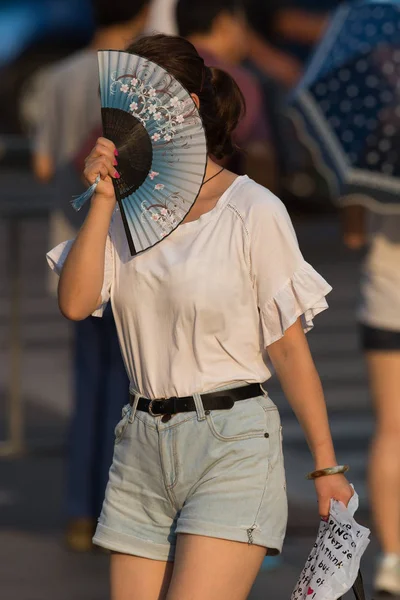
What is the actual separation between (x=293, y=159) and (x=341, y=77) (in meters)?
12.7

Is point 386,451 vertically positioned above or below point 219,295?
below

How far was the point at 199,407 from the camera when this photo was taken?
348 cm

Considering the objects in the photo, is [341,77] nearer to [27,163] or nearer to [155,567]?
[155,567]

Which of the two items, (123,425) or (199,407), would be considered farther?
(123,425)

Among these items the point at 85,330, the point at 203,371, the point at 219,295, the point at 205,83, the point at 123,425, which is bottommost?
the point at 85,330

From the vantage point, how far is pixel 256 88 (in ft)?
19.3

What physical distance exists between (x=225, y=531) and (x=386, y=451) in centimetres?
237

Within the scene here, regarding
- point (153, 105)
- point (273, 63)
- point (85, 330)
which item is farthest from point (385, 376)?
point (273, 63)

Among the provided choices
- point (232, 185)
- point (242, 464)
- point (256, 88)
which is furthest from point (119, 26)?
point (242, 464)

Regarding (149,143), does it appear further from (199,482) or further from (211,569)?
(211,569)

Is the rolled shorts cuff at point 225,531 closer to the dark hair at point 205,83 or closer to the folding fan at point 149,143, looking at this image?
Result: the folding fan at point 149,143

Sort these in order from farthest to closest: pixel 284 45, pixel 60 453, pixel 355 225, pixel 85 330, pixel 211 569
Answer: pixel 284 45 < pixel 60 453 < pixel 85 330 < pixel 355 225 < pixel 211 569

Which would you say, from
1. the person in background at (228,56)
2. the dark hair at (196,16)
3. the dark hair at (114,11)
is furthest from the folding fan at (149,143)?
the dark hair at (114,11)

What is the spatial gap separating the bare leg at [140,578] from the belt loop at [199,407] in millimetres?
359
